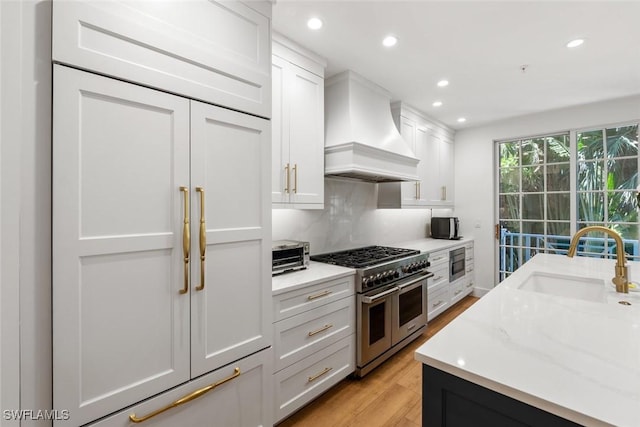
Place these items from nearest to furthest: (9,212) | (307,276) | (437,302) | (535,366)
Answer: (535,366) → (9,212) → (307,276) → (437,302)

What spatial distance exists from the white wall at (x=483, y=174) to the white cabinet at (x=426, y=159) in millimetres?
192

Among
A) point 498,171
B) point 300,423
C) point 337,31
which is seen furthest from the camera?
point 498,171

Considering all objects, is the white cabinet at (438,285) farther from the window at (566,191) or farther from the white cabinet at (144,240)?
the white cabinet at (144,240)

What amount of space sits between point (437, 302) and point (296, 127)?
8.75 ft

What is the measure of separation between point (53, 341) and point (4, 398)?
18cm

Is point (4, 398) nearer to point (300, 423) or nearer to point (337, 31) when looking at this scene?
point (300, 423)

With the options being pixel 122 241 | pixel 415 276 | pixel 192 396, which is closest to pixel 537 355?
pixel 192 396

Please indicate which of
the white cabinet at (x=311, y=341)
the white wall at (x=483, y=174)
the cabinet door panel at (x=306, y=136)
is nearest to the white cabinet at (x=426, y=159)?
the white wall at (x=483, y=174)

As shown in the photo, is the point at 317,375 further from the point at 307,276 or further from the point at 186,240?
the point at 186,240

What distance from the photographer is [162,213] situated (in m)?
1.19

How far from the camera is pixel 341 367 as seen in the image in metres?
2.17

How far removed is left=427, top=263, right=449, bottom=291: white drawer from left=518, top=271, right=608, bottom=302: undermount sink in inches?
57.0

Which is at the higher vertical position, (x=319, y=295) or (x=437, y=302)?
(x=319, y=295)

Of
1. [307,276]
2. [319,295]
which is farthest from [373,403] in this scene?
[307,276]
